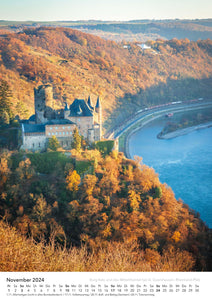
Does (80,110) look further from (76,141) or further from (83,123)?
(76,141)

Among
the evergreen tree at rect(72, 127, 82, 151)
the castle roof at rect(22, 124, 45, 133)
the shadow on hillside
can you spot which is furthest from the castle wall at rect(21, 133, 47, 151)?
the shadow on hillside

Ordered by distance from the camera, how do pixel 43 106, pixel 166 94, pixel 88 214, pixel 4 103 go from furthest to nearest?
pixel 166 94, pixel 4 103, pixel 43 106, pixel 88 214

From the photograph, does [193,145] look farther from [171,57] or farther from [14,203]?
[171,57]

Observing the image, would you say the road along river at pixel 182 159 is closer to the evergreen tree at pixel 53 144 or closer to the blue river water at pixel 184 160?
the blue river water at pixel 184 160

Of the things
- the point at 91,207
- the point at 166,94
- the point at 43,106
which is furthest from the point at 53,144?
the point at 166,94

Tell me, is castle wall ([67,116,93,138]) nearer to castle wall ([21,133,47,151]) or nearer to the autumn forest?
the autumn forest

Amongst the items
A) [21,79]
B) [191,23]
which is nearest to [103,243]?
[21,79]
